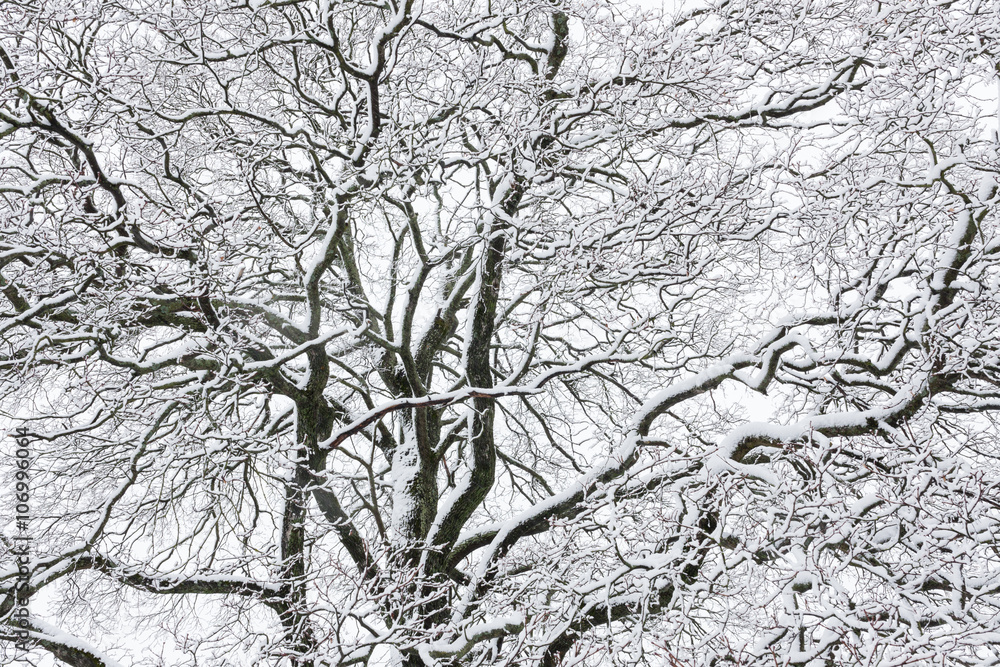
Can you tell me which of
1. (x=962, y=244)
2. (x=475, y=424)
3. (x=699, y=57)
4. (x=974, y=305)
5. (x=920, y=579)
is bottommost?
(x=920, y=579)

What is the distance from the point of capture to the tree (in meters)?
5.49

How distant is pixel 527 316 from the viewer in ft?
29.3

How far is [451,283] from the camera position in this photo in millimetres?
9398

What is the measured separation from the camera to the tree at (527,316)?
18.0 feet

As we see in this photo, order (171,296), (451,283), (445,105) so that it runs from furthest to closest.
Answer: (451,283)
(445,105)
(171,296)

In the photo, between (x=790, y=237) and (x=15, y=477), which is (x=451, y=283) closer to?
(x=790, y=237)

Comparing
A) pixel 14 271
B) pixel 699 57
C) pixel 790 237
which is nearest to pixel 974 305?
pixel 790 237

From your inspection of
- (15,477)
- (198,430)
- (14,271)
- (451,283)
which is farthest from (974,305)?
(15,477)

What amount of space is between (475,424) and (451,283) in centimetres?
208

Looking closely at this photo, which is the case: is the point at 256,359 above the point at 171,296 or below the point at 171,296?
above

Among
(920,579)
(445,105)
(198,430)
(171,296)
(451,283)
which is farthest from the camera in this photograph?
(451,283)

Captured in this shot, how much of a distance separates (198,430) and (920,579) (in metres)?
5.47

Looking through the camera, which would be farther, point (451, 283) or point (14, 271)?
point (451, 283)

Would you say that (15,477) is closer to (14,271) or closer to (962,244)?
(14,271)
